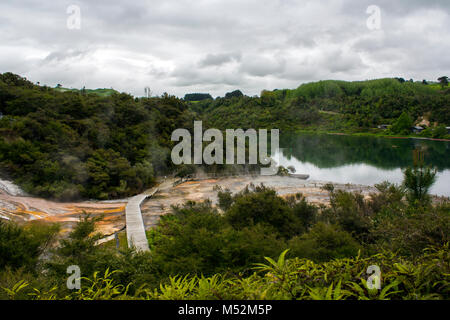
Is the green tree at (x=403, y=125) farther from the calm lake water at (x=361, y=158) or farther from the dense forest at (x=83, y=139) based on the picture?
the dense forest at (x=83, y=139)

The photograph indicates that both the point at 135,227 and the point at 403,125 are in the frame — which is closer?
the point at 135,227

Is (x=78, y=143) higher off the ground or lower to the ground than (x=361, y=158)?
higher

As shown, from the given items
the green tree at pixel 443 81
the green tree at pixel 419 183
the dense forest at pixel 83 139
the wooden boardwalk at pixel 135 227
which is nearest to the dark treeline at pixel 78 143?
the dense forest at pixel 83 139

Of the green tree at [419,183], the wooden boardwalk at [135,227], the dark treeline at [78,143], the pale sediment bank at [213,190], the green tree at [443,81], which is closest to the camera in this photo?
the wooden boardwalk at [135,227]

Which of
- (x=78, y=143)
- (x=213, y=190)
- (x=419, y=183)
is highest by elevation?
(x=78, y=143)

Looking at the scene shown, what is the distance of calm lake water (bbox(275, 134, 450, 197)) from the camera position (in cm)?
3209

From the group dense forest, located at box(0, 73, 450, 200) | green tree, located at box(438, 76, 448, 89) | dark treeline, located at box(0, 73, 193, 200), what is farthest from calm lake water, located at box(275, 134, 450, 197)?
green tree, located at box(438, 76, 448, 89)

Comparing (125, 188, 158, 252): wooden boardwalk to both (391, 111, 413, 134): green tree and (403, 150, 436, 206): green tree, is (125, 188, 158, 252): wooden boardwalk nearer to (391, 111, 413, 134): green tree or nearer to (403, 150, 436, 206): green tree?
(403, 150, 436, 206): green tree

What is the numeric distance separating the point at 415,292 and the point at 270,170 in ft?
102

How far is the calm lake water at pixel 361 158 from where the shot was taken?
105 ft

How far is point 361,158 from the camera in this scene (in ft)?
143

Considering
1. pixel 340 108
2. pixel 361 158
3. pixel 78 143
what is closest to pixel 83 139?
pixel 78 143

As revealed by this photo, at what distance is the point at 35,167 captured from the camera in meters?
20.5

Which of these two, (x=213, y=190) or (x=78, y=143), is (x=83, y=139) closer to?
(x=78, y=143)
